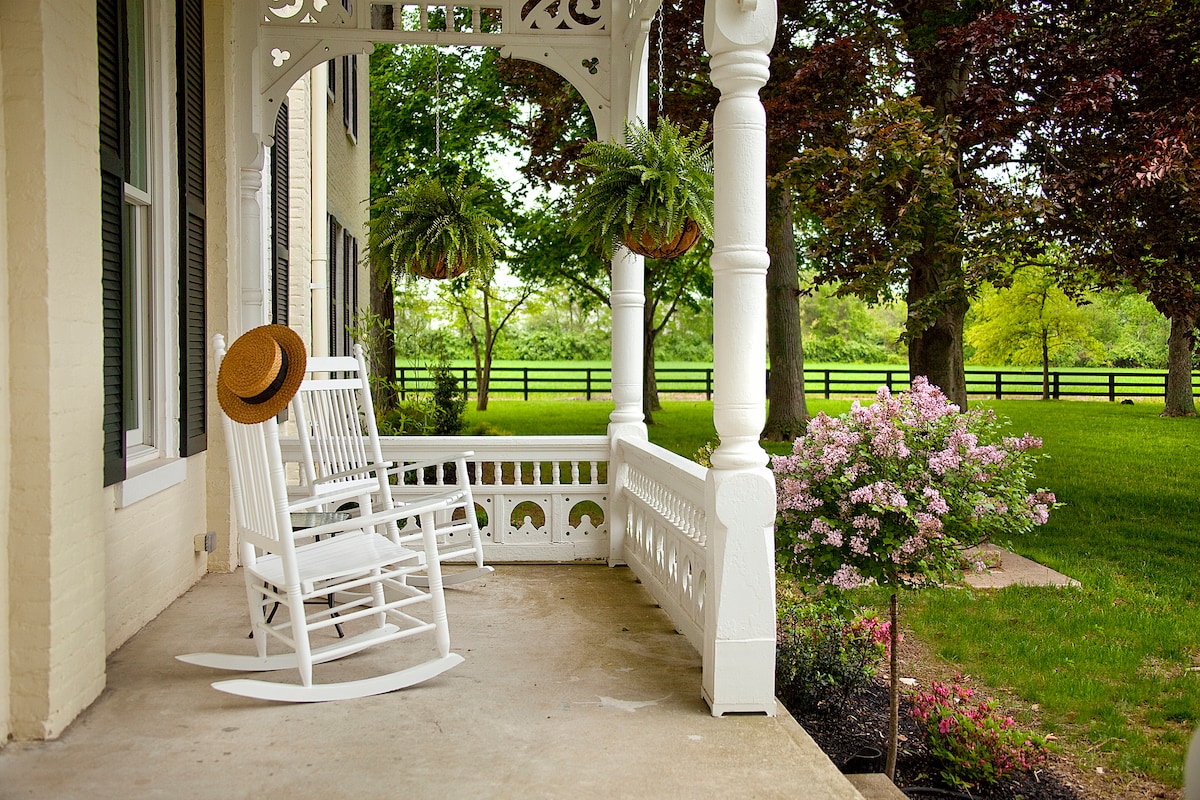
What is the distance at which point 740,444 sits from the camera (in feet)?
11.1

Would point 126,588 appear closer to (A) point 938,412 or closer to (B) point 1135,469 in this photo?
(A) point 938,412

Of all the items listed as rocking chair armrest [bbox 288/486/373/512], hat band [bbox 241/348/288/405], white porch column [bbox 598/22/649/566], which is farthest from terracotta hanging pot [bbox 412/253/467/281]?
hat band [bbox 241/348/288/405]

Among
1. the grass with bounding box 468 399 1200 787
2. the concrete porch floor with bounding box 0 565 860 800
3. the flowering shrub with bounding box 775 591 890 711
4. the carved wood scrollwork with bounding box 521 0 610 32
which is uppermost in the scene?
the carved wood scrollwork with bounding box 521 0 610 32

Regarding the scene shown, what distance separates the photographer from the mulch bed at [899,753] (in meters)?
3.78

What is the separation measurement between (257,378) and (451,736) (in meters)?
1.32

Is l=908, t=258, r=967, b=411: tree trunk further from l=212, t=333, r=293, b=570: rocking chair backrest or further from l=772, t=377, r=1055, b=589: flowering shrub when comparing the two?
l=212, t=333, r=293, b=570: rocking chair backrest

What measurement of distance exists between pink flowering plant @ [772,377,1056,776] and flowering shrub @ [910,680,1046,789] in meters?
0.23

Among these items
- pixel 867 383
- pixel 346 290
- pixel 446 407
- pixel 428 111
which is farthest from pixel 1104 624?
pixel 867 383

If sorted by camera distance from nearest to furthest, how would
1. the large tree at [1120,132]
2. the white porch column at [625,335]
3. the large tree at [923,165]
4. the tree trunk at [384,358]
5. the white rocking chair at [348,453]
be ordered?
the white rocking chair at [348,453] < the white porch column at [625,335] < the large tree at [1120,132] < the large tree at [923,165] < the tree trunk at [384,358]

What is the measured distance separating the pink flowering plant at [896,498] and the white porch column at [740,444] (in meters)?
0.39

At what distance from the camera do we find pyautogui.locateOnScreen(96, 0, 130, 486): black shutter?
3814mm

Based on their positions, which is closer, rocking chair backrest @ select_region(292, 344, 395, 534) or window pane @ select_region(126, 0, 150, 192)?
window pane @ select_region(126, 0, 150, 192)

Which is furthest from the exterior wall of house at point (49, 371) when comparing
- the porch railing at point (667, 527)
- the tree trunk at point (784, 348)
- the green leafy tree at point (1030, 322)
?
the green leafy tree at point (1030, 322)

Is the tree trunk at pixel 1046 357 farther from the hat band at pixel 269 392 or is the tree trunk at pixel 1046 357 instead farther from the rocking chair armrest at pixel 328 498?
the hat band at pixel 269 392
